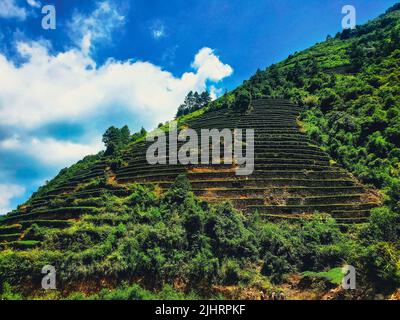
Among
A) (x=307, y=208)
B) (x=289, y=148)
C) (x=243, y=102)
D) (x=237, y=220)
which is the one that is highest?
(x=243, y=102)

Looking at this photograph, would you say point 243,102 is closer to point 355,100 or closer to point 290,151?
point 355,100

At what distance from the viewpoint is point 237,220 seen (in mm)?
30531

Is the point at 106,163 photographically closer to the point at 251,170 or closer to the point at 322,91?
the point at 251,170

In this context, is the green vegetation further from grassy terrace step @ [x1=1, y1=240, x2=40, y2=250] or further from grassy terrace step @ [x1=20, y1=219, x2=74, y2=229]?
grassy terrace step @ [x1=1, y1=240, x2=40, y2=250]

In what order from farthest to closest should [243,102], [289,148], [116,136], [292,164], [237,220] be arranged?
[116,136] < [243,102] < [289,148] < [292,164] < [237,220]

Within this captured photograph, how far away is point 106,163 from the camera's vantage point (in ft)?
160

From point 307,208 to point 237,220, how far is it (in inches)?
258

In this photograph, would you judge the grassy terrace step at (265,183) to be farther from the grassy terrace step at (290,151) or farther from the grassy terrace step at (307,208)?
the grassy terrace step at (290,151)

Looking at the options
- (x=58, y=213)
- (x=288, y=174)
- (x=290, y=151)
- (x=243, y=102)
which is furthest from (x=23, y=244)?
(x=243, y=102)

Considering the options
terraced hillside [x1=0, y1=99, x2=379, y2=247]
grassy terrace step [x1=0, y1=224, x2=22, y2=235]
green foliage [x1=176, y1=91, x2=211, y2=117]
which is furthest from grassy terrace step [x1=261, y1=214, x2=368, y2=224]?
green foliage [x1=176, y1=91, x2=211, y2=117]

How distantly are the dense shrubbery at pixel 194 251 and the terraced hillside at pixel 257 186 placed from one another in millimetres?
Result: 2220
